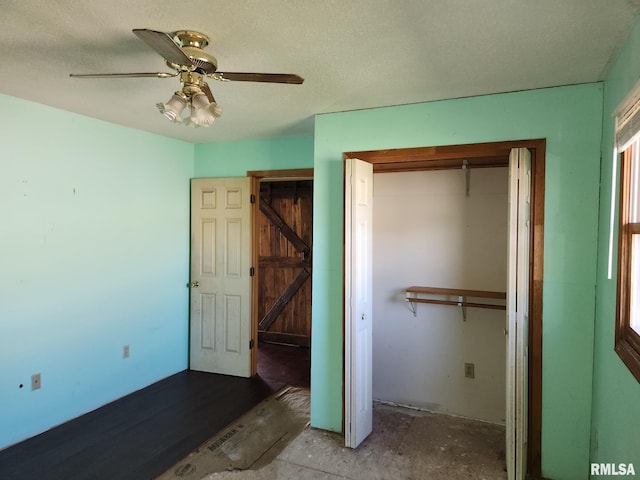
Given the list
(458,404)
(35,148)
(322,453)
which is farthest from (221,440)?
(35,148)

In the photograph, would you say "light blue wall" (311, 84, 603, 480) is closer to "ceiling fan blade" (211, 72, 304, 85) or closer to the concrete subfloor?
the concrete subfloor

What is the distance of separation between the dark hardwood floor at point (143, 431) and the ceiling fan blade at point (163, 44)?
91.4 inches

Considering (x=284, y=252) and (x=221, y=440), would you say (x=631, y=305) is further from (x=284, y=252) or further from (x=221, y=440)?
(x=284, y=252)

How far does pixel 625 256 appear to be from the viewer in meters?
1.81

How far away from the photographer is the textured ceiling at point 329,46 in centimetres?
161

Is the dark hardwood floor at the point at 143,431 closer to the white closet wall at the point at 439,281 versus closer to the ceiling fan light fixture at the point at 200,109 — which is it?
the white closet wall at the point at 439,281

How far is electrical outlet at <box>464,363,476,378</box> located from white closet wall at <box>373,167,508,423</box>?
1.4 inches

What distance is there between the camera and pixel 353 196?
8.88 feet

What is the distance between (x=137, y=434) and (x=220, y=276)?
1.65 meters

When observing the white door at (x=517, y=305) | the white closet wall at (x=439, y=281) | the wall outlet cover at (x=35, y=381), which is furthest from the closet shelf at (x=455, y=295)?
the wall outlet cover at (x=35, y=381)

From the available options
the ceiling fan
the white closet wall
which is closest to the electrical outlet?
the white closet wall

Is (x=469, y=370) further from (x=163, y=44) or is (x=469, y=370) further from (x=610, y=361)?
(x=163, y=44)

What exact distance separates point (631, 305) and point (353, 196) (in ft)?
5.08

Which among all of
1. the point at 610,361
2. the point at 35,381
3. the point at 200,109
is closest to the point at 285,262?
the point at 35,381
